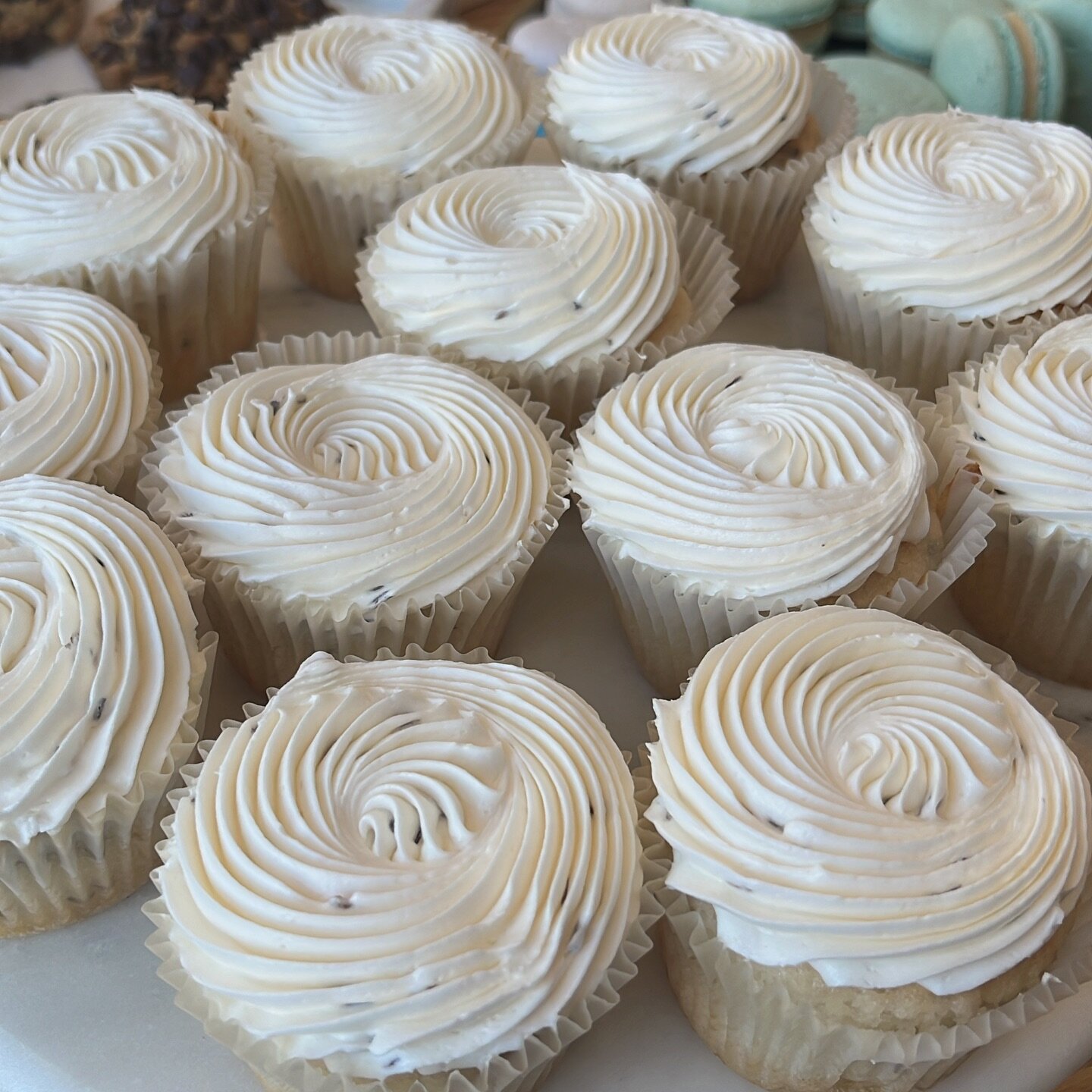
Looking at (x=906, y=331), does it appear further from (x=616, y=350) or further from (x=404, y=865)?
(x=404, y=865)

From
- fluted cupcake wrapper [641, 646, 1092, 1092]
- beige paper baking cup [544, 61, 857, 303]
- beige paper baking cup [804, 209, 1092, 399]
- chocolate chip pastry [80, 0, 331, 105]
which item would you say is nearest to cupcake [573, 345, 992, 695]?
beige paper baking cup [804, 209, 1092, 399]

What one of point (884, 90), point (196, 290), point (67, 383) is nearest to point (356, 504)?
point (67, 383)

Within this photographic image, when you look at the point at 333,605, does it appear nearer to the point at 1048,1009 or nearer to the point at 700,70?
the point at 1048,1009

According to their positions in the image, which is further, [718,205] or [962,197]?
[718,205]

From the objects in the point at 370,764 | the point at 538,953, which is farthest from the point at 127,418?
the point at 538,953

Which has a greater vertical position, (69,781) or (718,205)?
(718,205)

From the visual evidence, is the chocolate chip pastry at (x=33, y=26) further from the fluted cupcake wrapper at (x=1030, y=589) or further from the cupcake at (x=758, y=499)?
the fluted cupcake wrapper at (x=1030, y=589)
